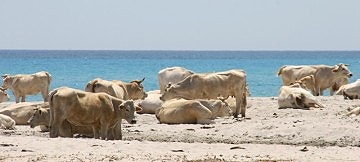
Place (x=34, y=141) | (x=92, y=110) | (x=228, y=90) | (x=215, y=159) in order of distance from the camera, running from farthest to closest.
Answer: (x=228, y=90) → (x=92, y=110) → (x=34, y=141) → (x=215, y=159)

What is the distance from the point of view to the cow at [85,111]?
18.6 meters

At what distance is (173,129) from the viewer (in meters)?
21.7

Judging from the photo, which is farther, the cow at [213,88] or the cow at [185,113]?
the cow at [213,88]

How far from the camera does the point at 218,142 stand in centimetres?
1870

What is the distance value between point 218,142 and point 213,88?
6888 mm

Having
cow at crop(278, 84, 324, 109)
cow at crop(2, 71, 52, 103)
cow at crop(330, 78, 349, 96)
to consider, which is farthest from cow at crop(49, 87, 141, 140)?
cow at crop(330, 78, 349, 96)

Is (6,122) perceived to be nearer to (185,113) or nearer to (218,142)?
(185,113)

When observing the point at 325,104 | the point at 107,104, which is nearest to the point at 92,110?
the point at 107,104

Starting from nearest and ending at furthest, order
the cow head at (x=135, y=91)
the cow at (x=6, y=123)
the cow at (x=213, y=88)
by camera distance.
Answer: the cow at (x=6, y=123), the cow at (x=213, y=88), the cow head at (x=135, y=91)

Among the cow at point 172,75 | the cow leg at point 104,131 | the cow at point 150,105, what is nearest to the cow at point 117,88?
the cow at point 150,105

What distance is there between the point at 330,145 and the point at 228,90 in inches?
322

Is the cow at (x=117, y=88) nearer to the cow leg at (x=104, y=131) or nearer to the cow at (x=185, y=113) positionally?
the cow at (x=185, y=113)

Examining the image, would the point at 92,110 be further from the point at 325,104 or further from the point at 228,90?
the point at 325,104

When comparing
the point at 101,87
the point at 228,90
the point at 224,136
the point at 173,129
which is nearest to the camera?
the point at 224,136
